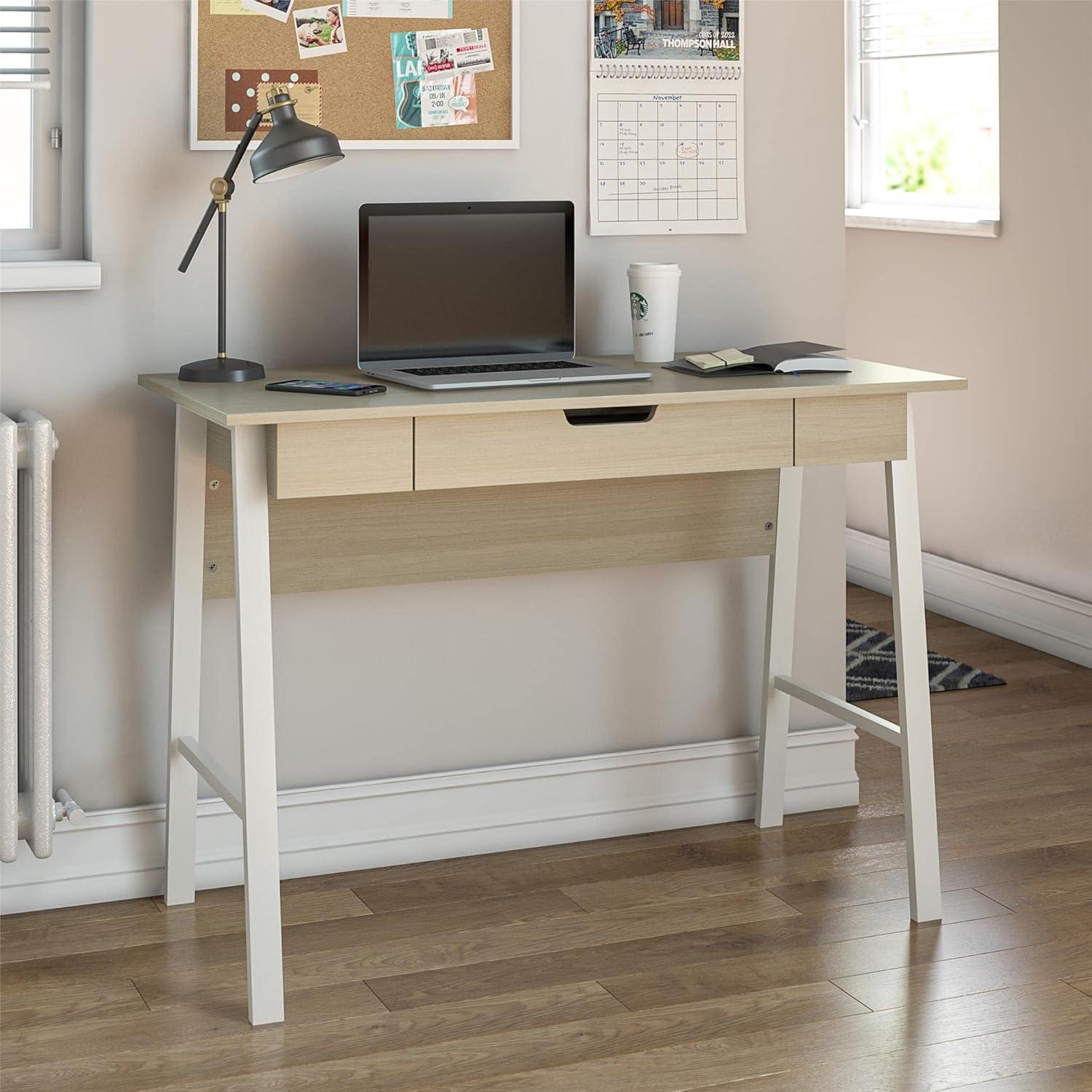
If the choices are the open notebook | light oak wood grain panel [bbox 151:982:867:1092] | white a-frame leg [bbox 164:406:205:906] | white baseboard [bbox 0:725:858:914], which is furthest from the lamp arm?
light oak wood grain panel [bbox 151:982:867:1092]

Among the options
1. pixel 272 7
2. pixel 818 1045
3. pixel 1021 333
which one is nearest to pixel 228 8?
pixel 272 7

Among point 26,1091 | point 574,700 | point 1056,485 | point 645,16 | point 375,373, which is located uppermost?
point 645,16

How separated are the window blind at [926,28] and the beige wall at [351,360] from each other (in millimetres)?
1708

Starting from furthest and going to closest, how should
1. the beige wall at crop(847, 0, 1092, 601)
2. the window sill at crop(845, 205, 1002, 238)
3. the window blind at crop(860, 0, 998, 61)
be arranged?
the window blind at crop(860, 0, 998, 61) < the window sill at crop(845, 205, 1002, 238) < the beige wall at crop(847, 0, 1092, 601)

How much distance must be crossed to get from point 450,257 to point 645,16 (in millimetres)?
586

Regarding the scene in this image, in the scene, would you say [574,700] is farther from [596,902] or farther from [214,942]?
[214,942]

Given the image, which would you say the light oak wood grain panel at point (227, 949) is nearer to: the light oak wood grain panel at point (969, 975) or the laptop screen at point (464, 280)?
the light oak wood grain panel at point (969, 975)

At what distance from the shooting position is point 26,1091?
1.89 meters

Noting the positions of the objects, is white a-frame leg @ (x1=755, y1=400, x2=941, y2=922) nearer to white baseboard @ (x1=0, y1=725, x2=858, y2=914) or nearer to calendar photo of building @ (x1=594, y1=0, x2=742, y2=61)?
white baseboard @ (x1=0, y1=725, x2=858, y2=914)

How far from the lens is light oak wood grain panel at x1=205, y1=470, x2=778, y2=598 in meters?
2.41

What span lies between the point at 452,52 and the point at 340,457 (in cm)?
83

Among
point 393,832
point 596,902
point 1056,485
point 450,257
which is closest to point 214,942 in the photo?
point 393,832

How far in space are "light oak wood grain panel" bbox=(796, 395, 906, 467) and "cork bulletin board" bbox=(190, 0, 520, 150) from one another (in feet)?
2.32

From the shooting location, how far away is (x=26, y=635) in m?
2.25
